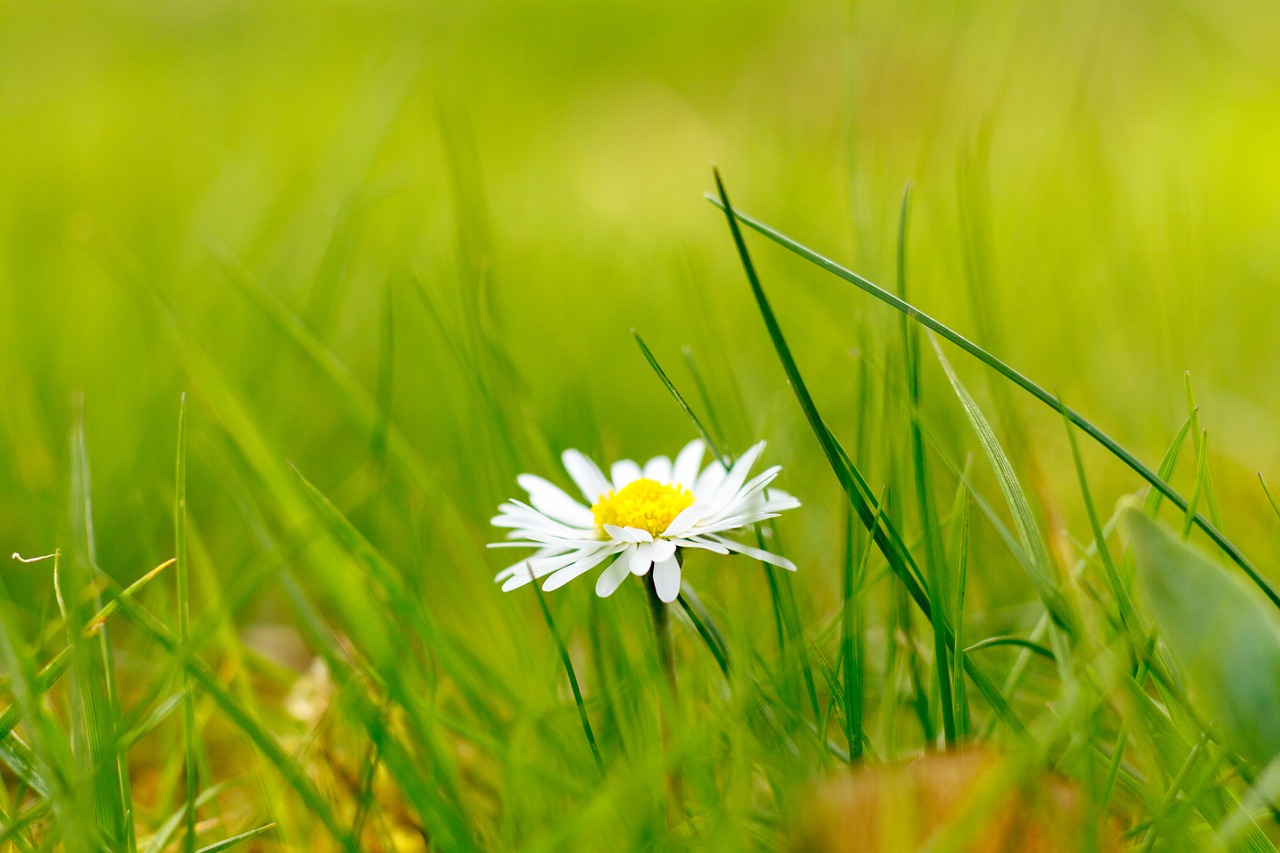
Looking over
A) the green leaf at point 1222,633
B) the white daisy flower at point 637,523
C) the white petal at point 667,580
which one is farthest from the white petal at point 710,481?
the green leaf at point 1222,633

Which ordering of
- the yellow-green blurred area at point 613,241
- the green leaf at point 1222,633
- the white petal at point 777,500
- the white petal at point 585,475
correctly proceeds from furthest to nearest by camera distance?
the yellow-green blurred area at point 613,241
the white petal at point 585,475
the white petal at point 777,500
the green leaf at point 1222,633

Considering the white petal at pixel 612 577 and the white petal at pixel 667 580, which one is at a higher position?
the white petal at pixel 667 580

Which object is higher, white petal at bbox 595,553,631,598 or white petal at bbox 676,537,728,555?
white petal at bbox 676,537,728,555

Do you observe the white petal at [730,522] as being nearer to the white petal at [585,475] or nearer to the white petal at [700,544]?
the white petal at [700,544]

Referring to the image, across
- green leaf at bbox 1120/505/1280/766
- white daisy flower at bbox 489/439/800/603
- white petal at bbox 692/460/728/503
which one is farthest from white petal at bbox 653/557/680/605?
green leaf at bbox 1120/505/1280/766

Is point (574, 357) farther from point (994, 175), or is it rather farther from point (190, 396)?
point (994, 175)

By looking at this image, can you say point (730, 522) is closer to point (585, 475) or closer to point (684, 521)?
point (684, 521)

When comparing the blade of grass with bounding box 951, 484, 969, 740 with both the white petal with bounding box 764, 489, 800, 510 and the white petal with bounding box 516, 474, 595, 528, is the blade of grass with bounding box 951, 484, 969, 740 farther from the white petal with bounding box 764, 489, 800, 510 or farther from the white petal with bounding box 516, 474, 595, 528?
the white petal with bounding box 516, 474, 595, 528
